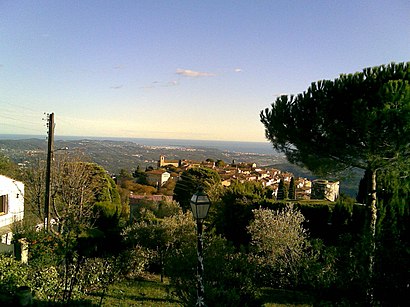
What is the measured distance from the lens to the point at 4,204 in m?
16.7

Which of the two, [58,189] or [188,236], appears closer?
[188,236]

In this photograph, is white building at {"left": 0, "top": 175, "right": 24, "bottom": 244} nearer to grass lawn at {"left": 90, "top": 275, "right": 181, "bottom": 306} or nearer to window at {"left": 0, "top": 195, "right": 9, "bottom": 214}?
window at {"left": 0, "top": 195, "right": 9, "bottom": 214}

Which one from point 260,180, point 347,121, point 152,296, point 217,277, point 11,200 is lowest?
point 260,180

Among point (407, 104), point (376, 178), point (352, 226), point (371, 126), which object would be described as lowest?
point (352, 226)

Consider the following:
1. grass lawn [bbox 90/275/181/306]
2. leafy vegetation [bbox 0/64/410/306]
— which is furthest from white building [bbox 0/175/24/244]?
grass lawn [bbox 90/275/181/306]

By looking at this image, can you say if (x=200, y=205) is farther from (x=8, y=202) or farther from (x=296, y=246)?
(x=8, y=202)

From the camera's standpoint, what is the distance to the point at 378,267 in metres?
4.45

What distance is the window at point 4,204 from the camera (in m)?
16.6

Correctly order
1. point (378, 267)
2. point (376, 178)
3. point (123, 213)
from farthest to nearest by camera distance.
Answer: point (123, 213), point (376, 178), point (378, 267)

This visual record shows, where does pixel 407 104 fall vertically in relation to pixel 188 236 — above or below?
above

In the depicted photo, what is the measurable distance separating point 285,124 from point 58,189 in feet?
35.4

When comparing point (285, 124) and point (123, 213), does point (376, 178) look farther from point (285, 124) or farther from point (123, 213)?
point (123, 213)

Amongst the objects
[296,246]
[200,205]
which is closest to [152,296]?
[296,246]

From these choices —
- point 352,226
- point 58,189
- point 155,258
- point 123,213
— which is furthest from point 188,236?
point 123,213
